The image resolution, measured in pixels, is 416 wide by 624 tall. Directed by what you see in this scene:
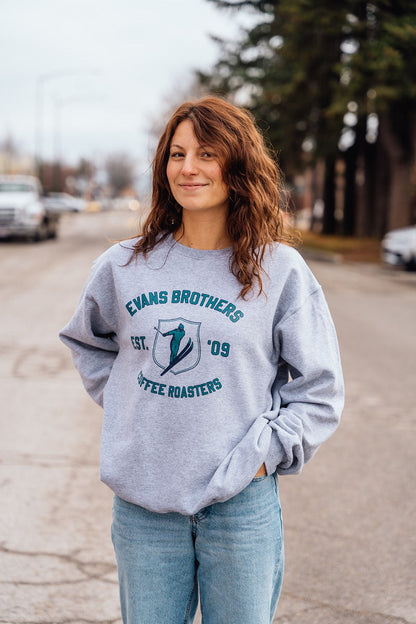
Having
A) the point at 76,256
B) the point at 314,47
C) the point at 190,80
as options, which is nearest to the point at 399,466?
the point at 76,256

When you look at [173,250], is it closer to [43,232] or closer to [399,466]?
[399,466]

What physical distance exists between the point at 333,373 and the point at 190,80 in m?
59.1

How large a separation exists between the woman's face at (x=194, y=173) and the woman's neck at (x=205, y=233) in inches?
1.3

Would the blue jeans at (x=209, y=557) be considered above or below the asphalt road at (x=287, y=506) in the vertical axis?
above

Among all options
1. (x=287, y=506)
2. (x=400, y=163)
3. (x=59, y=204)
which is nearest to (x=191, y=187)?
(x=287, y=506)

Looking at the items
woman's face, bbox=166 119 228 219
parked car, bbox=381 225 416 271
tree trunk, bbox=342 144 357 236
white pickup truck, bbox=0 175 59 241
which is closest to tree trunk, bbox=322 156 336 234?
tree trunk, bbox=342 144 357 236

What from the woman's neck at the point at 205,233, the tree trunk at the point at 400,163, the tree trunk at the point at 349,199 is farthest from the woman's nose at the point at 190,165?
the tree trunk at the point at 349,199

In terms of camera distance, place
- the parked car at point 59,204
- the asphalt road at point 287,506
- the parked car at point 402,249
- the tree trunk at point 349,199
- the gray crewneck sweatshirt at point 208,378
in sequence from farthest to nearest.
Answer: the tree trunk at point 349,199, the parked car at point 59,204, the parked car at point 402,249, the asphalt road at point 287,506, the gray crewneck sweatshirt at point 208,378

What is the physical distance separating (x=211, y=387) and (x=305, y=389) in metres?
0.27

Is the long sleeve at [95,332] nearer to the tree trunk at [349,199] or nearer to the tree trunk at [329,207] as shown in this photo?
the tree trunk at [349,199]

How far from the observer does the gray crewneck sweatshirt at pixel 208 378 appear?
1.80m

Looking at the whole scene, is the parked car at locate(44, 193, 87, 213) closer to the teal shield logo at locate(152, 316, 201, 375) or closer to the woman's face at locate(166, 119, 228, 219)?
the woman's face at locate(166, 119, 228, 219)

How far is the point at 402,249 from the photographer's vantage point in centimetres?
1778

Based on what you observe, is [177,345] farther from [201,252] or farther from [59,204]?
[59,204]
